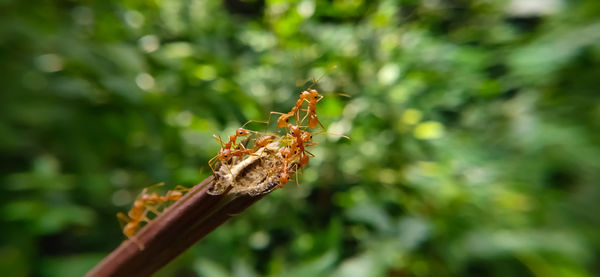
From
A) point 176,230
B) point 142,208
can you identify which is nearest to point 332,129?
point 142,208

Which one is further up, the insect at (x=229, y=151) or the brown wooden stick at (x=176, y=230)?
the insect at (x=229, y=151)

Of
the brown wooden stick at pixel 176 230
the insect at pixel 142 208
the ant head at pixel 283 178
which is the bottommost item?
the brown wooden stick at pixel 176 230

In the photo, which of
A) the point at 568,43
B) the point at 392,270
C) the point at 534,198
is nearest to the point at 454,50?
the point at 568,43

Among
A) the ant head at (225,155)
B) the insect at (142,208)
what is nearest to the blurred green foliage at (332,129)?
the insect at (142,208)

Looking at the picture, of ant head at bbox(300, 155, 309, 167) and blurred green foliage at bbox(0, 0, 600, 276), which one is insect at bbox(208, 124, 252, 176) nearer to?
ant head at bbox(300, 155, 309, 167)

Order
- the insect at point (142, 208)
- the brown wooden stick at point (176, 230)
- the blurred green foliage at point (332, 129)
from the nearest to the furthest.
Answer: the brown wooden stick at point (176, 230), the insect at point (142, 208), the blurred green foliage at point (332, 129)

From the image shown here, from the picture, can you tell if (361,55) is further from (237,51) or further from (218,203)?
(218,203)

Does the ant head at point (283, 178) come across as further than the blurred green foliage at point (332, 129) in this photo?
No

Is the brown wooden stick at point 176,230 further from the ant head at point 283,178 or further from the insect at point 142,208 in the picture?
the insect at point 142,208
